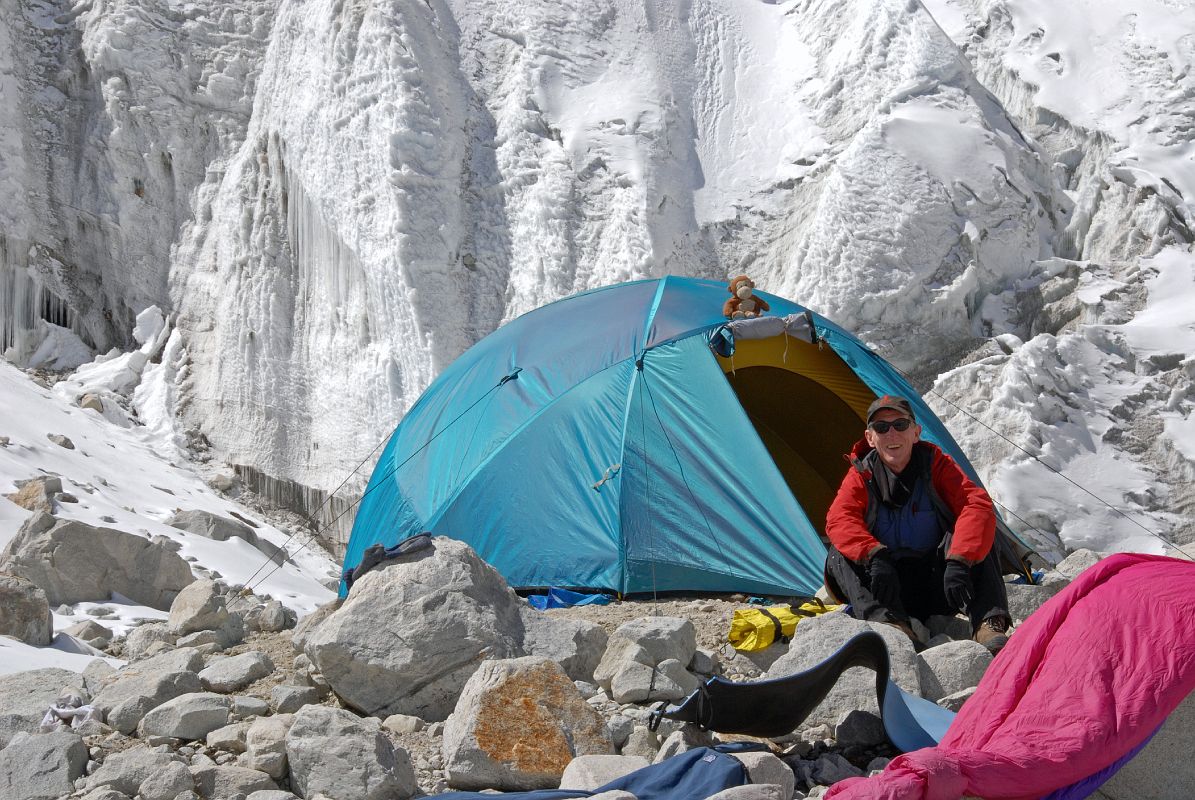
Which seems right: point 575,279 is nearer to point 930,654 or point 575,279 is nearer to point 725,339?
point 725,339

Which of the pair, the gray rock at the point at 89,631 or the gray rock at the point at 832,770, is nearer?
the gray rock at the point at 832,770

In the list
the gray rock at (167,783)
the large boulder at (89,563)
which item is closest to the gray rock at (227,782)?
the gray rock at (167,783)

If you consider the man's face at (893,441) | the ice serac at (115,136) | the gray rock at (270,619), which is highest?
the ice serac at (115,136)

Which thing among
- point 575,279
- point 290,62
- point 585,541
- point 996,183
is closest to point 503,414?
point 585,541

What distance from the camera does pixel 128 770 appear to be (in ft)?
9.84

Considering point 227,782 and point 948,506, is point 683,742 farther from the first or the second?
point 948,506

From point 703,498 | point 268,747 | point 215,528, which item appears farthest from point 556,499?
point 215,528

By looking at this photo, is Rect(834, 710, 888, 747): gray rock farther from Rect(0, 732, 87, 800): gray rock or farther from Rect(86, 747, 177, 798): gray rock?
Rect(0, 732, 87, 800): gray rock

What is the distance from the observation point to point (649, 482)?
5.74 meters

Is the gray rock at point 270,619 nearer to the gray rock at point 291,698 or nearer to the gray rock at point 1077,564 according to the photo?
the gray rock at point 291,698

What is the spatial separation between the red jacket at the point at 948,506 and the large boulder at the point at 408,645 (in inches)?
51.6

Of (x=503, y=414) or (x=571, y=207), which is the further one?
(x=571, y=207)

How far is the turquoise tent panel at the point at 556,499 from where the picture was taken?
18.7 feet

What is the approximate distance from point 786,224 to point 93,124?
880 cm
